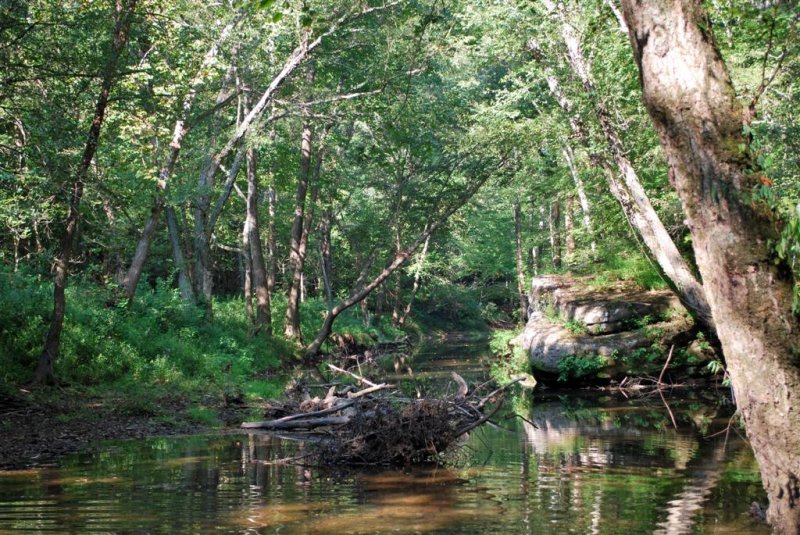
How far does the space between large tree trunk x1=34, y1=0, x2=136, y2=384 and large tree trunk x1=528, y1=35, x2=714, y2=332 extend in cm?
872

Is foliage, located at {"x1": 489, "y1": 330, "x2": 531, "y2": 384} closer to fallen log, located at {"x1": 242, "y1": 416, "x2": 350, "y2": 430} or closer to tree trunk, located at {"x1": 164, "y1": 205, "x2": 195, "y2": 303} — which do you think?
fallen log, located at {"x1": 242, "y1": 416, "x2": 350, "y2": 430}

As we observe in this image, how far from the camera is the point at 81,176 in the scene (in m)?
12.0

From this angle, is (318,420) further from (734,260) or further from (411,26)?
(411,26)

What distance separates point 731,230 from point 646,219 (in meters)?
11.4

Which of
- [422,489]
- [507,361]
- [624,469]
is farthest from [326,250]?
[422,489]

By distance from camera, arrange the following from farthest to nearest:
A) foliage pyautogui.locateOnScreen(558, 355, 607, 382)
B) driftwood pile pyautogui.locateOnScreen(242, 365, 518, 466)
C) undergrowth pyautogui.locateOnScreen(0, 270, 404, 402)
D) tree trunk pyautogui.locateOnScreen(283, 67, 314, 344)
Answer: tree trunk pyautogui.locateOnScreen(283, 67, 314, 344) < foliage pyautogui.locateOnScreen(558, 355, 607, 382) < undergrowth pyautogui.locateOnScreen(0, 270, 404, 402) < driftwood pile pyautogui.locateOnScreen(242, 365, 518, 466)

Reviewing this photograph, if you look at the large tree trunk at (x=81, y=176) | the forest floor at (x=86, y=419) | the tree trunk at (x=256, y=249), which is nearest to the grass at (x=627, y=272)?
the tree trunk at (x=256, y=249)

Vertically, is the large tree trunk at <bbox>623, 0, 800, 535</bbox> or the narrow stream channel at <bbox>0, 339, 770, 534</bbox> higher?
the large tree trunk at <bbox>623, 0, 800, 535</bbox>

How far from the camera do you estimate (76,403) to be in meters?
13.2

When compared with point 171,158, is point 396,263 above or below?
below

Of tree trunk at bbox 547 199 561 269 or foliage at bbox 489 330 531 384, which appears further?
tree trunk at bbox 547 199 561 269

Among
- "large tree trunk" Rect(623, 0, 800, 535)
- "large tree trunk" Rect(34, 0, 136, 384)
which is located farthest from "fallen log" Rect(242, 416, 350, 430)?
"large tree trunk" Rect(623, 0, 800, 535)

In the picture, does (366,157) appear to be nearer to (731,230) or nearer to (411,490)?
(411,490)

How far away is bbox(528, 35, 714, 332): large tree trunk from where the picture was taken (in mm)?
14797
